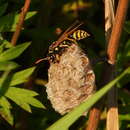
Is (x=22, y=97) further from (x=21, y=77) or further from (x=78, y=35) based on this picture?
(x=78, y=35)

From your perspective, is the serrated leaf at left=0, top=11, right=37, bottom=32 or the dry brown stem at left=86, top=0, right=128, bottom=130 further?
the serrated leaf at left=0, top=11, right=37, bottom=32

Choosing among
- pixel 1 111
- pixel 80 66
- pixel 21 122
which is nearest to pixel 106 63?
pixel 80 66

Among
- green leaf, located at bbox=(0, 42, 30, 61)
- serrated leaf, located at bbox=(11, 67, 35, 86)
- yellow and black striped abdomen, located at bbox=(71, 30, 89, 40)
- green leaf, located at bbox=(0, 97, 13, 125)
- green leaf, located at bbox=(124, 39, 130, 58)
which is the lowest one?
green leaf, located at bbox=(124, 39, 130, 58)

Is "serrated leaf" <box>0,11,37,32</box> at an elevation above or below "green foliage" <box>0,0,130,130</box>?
above

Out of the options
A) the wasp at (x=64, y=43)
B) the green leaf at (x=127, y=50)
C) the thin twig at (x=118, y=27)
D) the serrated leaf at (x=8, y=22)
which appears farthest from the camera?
the green leaf at (x=127, y=50)

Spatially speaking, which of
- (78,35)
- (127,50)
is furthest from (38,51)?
(78,35)

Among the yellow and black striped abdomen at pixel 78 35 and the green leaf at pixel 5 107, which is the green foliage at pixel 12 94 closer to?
the green leaf at pixel 5 107

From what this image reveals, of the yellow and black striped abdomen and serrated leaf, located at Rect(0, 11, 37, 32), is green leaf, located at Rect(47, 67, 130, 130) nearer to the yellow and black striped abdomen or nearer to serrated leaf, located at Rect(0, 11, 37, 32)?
the yellow and black striped abdomen

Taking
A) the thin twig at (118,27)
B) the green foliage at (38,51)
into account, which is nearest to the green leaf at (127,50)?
the green foliage at (38,51)

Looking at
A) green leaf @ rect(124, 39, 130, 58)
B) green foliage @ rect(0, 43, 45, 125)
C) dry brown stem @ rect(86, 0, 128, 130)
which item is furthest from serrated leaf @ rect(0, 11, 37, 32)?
green leaf @ rect(124, 39, 130, 58)
